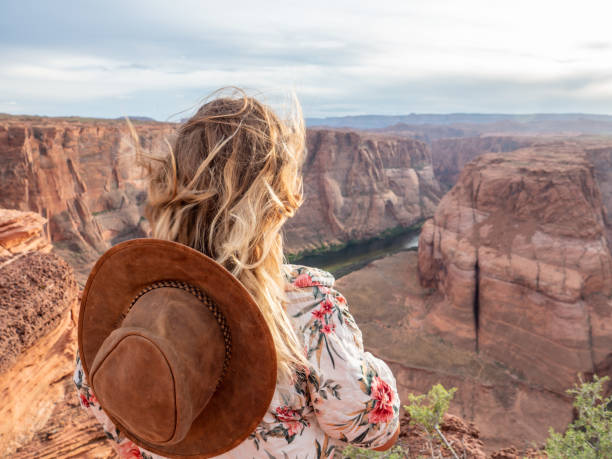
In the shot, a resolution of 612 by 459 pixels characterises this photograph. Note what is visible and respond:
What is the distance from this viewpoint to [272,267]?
1.27 metres

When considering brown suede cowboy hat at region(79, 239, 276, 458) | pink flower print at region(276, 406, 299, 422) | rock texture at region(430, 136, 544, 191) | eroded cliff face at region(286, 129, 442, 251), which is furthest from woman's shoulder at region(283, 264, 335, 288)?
rock texture at region(430, 136, 544, 191)

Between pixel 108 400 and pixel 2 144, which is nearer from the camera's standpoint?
pixel 108 400

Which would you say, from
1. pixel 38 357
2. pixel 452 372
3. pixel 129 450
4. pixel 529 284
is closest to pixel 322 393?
A: pixel 129 450

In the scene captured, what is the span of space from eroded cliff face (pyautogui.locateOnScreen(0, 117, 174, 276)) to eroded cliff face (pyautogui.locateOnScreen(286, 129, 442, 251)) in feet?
55.6

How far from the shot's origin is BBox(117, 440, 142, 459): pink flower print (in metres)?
1.47

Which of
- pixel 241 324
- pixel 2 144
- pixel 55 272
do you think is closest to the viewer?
pixel 241 324

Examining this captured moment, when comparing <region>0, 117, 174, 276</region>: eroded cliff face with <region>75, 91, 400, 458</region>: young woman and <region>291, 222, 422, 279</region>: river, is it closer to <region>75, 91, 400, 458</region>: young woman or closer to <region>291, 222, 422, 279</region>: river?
<region>291, 222, 422, 279</region>: river

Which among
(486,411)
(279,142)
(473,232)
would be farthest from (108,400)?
(473,232)

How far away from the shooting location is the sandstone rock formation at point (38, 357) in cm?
338

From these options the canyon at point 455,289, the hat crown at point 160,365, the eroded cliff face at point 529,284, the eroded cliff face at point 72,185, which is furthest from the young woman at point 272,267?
the eroded cliff face at point 72,185

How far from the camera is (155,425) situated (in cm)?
88

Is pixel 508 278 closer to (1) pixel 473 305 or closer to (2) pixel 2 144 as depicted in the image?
(1) pixel 473 305

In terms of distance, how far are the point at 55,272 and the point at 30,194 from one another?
2723cm

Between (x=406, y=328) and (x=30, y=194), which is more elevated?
(x=30, y=194)
